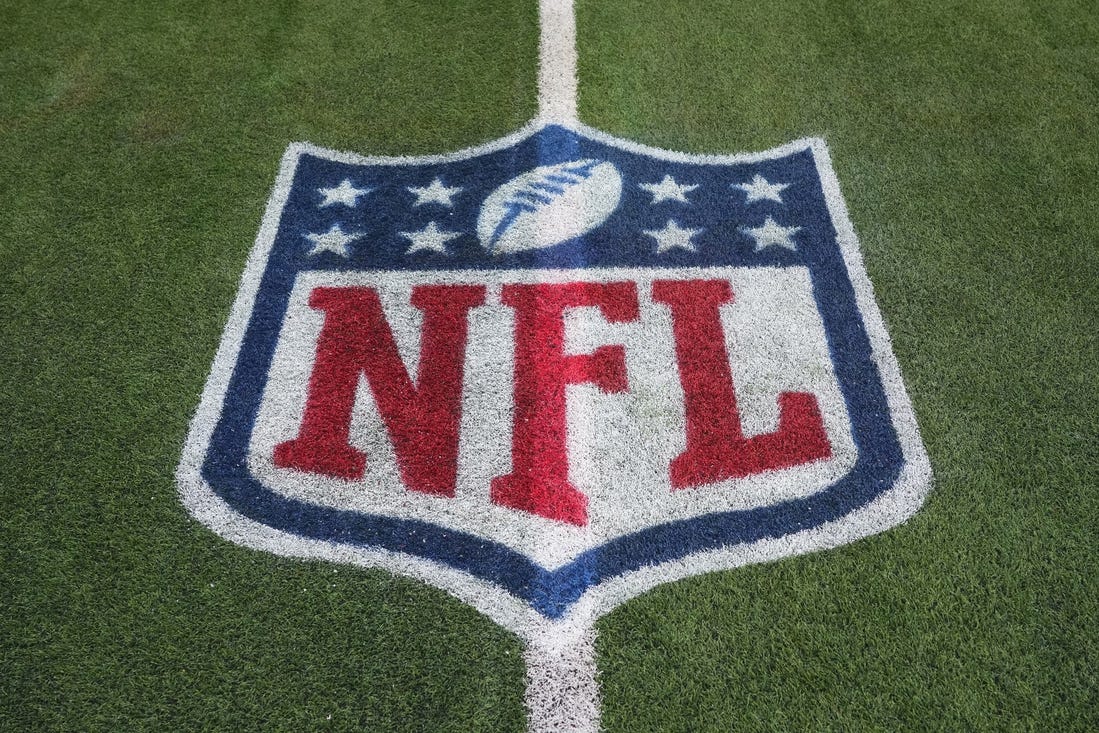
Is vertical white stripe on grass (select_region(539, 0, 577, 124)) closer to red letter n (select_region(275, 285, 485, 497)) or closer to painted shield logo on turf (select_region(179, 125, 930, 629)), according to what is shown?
painted shield logo on turf (select_region(179, 125, 930, 629))

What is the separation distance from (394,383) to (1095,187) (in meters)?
3.08

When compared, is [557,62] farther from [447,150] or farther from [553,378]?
[553,378]

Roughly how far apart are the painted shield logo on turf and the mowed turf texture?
0.36 ft

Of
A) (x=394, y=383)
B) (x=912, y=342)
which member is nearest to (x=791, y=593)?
(x=912, y=342)

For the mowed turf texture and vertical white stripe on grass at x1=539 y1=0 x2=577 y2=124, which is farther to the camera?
vertical white stripe on grass at x1=539 y1=0 x2=577 y2=124

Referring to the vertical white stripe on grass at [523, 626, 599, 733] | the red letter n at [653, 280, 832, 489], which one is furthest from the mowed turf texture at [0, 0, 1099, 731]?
the red letter n at [653, 280, 832, 489]

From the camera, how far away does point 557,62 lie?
4527 mm

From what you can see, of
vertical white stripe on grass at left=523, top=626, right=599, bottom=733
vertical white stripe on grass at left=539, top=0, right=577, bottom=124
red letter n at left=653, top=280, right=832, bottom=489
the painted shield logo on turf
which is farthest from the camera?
vertical white stripe on grass at left=539, top=0, right=577, bottom=124

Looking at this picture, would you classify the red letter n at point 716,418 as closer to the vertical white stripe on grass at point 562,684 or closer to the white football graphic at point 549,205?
the white football graphic at point 549,205

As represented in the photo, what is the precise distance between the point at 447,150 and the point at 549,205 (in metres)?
0.61

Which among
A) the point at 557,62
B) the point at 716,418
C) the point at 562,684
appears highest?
the point at 557,62

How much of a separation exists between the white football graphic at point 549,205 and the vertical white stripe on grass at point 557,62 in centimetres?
41

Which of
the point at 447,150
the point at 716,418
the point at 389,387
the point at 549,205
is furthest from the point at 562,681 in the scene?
the point at 447,150

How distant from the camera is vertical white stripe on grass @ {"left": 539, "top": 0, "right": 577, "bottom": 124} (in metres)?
4.20
